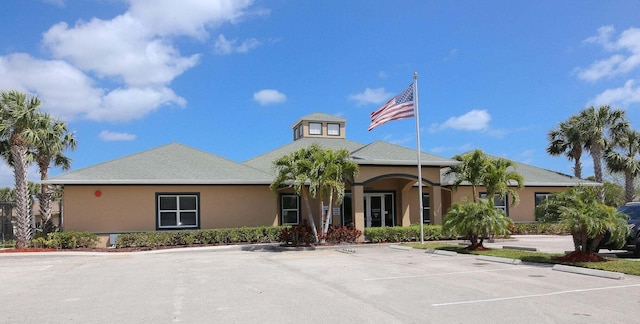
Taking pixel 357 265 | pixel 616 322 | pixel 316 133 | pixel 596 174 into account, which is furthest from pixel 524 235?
pixel 616 322

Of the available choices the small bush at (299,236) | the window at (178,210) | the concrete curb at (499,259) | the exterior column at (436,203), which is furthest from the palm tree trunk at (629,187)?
the window at (178,210)

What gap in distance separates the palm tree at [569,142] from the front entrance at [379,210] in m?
13.8

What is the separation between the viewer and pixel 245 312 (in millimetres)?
7875

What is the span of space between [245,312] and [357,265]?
6.40m

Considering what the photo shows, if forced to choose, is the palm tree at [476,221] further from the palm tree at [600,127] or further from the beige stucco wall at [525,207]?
the palm tree at [600,127]

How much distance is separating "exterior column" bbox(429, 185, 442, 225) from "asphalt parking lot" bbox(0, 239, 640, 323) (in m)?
8.05

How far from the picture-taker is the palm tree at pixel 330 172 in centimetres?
1922

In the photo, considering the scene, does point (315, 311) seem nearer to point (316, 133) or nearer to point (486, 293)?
point (486, 293)

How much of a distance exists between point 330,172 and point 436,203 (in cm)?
682

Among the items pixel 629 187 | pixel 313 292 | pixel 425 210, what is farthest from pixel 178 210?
pixel 629 187

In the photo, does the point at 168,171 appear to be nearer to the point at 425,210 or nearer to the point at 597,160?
the point at 425,210

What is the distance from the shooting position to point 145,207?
21.5 metres

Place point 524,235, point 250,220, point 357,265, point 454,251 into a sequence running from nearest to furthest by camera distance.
Result: point 357,265 < point 454,251 < point 250,220 < point 524,235

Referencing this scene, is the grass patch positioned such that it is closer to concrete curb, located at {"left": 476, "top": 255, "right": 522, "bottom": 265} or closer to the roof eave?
concrete curb, located at {"left": 476, "top": 255, "right": 522, "bottom": 265}
